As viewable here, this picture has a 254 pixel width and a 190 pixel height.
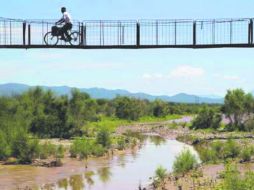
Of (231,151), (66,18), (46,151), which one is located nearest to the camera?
(66,18)

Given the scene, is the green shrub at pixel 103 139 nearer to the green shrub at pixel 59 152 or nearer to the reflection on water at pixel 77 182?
the green shrub at pixel 59 152

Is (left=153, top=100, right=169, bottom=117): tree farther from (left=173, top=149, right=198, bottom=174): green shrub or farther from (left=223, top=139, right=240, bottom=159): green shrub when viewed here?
(left=173, top=149, right=198, bottom=174): green shrub

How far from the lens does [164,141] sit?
5488cm

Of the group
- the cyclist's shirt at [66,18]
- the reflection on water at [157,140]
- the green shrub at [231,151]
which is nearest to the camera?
the cyclist's shirt at [66,18]

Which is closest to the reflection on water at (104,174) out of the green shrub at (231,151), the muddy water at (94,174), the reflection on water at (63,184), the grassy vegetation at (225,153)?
the muddy water at (94,174)

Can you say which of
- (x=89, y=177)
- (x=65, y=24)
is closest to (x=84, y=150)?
(x=89, y=177)

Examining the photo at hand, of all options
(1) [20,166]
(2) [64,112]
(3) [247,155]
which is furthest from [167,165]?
(2) [64,112]

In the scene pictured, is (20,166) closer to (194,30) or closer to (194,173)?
(194,173)

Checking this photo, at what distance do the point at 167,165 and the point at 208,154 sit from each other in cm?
377

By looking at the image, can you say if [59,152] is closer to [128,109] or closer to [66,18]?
[66,18]

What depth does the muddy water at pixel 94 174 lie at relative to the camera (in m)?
28.7

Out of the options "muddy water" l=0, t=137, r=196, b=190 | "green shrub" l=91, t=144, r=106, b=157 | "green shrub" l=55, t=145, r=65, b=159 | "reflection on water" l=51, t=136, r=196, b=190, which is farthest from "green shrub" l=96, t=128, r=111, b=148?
"green shrub" l=55, t=145, r=65, b=159

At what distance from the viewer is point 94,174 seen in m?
32.5

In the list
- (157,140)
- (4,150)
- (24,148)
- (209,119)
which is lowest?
(157,140)
